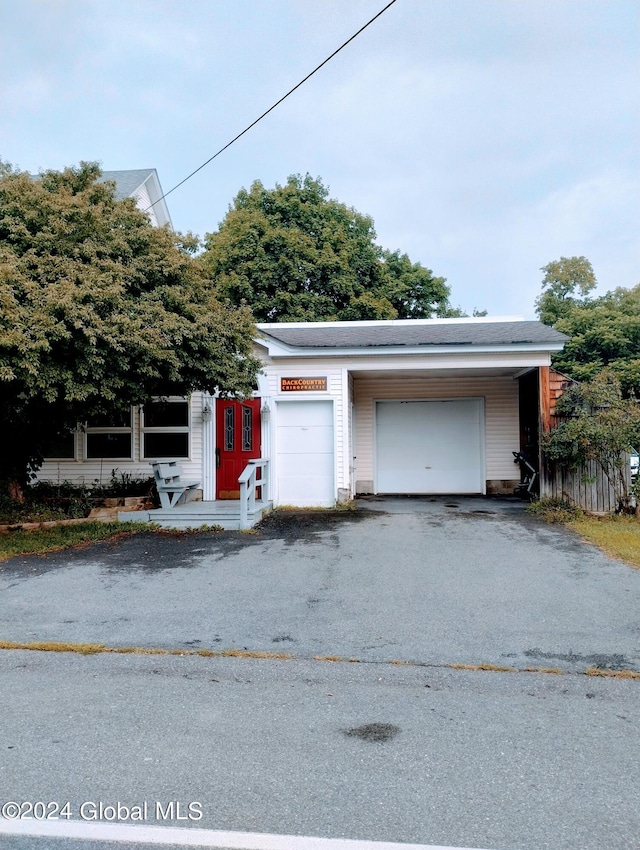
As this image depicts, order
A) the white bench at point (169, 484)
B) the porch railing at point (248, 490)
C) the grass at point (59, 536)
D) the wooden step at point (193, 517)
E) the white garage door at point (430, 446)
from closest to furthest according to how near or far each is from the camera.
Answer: the grass at point (59, 536) < the porch railing at point (248, 490) < the wooden step at point (193, 517) < the white bench at point (169, 484) < the white garage door at point (430, 446)

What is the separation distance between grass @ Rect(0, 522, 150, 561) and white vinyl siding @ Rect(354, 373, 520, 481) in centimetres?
656

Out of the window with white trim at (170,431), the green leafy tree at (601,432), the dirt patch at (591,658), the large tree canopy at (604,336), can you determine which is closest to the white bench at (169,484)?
the window with white trim at (170,431)

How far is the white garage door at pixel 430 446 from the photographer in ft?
49.6

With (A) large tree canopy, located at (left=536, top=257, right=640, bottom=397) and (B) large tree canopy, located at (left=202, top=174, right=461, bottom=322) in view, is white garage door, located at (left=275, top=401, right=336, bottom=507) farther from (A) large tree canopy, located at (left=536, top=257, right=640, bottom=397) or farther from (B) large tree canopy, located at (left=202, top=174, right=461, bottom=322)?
(A) large tree canopy, located at (left=536, top=257, right=640, bottom=397)

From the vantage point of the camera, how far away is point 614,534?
9344 mm

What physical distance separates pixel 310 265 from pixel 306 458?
1648 cm

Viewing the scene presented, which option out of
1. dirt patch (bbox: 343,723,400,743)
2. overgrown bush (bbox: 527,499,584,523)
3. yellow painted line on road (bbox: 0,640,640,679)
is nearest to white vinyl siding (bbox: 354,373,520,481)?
overgrown bush (bbox: 527,499,584,523)

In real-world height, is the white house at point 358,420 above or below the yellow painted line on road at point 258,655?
above

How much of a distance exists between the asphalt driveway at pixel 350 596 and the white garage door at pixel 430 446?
203 inches

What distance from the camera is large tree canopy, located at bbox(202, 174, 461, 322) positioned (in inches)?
1043

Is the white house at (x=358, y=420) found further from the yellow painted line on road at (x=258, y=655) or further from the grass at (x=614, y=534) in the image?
the yellow painted line on road at (x=258, y=655)

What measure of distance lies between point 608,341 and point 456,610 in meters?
25.9

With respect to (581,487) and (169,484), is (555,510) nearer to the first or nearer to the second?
(581,487)

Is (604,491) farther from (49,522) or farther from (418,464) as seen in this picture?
(49,522)
